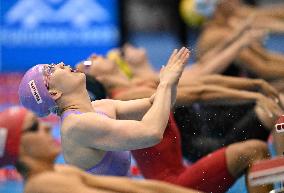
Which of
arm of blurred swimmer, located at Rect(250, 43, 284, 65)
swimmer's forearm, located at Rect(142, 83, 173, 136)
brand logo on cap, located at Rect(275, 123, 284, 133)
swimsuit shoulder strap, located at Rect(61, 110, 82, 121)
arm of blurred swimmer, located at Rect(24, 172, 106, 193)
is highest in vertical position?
arm of blurred swimmer, located at Rect(24, 172, 106, 193)

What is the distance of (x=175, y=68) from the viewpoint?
2.95m

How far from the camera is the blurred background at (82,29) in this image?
966 centimetres

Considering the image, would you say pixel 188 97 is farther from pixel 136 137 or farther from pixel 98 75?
pixel 136 137

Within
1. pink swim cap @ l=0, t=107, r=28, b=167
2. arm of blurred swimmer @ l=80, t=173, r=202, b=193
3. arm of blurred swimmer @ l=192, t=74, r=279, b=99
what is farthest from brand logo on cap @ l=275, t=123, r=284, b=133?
pink swim cap @ l=0, t=107, r=28, b=167

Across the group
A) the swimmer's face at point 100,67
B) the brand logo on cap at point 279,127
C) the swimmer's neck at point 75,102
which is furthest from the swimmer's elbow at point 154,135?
the swimmer's face at point 100,67

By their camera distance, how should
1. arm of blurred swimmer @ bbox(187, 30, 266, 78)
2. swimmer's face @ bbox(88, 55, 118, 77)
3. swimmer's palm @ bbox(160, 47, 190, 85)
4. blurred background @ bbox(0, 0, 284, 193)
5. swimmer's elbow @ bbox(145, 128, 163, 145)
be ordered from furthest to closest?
1. blurred background @ bbox(0, 0, 284, 193)
2. arm of blurred swimmer @ bbox(187, 30, 266, 78)
3. swimmer's face @ bbox(88, 55, 118, 77)
4. swimmer's palm @ bbox(160, 47, 190, 85)
5. swimmer's elbow @ bbox(145, 128, 163, 145)

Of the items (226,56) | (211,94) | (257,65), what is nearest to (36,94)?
(211,94)

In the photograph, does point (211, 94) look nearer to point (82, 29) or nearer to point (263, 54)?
point (263, 54)

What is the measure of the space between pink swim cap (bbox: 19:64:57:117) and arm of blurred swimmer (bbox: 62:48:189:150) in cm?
17

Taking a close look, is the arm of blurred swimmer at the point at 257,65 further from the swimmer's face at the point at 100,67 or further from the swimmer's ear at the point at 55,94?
the swimmer's ear at the point at 55,94

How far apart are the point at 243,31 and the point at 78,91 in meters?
2.23

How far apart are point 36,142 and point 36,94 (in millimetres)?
832

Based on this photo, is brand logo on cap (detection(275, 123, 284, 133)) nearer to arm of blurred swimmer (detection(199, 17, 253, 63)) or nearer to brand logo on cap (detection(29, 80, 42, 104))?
brand logo on cap (detection(29, 80, 42, 104))

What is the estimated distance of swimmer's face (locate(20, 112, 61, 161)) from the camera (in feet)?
7.27
